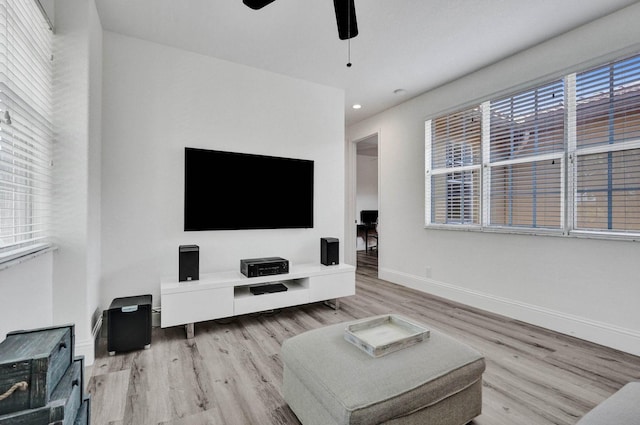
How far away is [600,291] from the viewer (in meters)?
2.51

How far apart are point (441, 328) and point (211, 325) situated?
218cm

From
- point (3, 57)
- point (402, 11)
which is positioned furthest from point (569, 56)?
point (3, 57)

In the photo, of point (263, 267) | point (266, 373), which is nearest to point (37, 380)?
point (266, 373)

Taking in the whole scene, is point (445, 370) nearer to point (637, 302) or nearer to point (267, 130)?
point (637, 302)

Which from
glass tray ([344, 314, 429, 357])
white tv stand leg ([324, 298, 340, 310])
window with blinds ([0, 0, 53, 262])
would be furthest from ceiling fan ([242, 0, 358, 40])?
white tv stand leg ([324, 298, 340, 310])

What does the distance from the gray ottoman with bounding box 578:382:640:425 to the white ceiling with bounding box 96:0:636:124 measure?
2590 millimetres

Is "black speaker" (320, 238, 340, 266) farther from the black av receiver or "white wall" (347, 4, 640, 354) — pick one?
"white wall" (347, 4, 640, 354)

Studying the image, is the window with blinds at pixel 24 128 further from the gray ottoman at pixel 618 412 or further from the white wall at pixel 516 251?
the white wall at pixel 516 251

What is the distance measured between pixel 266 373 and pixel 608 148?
3199 millimetres

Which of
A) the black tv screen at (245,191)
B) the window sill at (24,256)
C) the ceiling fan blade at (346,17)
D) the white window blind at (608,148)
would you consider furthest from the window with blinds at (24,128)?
the white window blind at (608,148)

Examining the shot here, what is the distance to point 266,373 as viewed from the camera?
6.72 ft

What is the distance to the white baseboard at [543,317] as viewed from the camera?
238 centimetres

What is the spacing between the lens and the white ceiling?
7.75 ft

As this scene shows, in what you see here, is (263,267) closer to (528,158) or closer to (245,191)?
(245,191)
